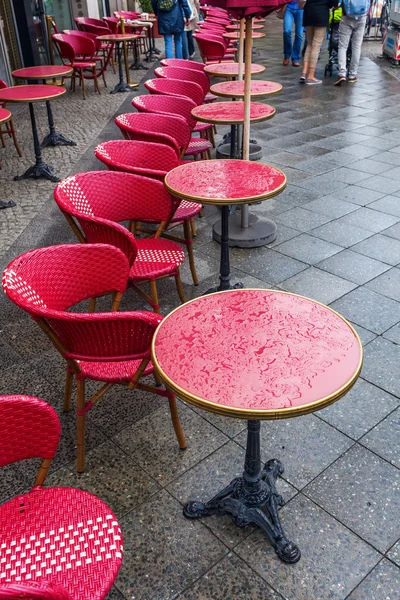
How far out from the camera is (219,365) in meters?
1.80

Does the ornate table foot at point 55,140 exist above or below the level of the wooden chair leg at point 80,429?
below

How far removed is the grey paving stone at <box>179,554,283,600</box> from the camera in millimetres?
2029

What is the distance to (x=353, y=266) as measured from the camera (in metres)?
4.30

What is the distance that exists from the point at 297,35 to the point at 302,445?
36.8 ft

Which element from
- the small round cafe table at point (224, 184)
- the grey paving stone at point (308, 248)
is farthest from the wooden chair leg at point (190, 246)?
the grey paving stone at point (308, 248)

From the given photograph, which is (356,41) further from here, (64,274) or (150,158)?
(64,274)

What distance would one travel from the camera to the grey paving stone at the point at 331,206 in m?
5.27

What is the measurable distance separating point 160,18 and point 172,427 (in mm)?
9487

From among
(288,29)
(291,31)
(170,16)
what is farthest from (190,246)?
(291,31)

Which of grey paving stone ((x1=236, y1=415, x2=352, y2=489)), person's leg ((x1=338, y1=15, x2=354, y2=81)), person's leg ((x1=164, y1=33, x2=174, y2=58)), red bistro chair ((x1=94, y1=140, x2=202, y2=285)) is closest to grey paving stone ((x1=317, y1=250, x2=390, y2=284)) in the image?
red bistro chair ((x1=94, y1=140, x2=202, y2=285))

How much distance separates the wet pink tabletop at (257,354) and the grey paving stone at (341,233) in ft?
8.86

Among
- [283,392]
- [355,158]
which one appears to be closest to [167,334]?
[283,392]

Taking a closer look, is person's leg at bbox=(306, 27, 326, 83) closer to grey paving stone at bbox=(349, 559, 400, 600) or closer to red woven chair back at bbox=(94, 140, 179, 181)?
red woven chair back at bbox=(94, 140, 179, 181)

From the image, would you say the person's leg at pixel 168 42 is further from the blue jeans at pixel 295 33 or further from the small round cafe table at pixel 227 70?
the small round cafe table at pixel 227 70
